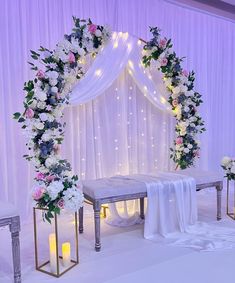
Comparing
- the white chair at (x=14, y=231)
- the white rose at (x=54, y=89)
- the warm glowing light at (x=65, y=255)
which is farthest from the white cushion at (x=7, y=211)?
the white rose at (x=54, y=89)

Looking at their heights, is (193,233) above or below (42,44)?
below

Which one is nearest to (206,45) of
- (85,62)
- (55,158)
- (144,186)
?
(85,62)

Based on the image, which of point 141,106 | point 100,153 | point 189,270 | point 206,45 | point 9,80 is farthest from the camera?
point 206,45

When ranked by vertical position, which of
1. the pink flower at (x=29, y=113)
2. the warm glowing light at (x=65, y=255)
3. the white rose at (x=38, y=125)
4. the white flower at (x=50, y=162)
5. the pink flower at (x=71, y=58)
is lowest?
the warm glowing light at (x=65, y=255)

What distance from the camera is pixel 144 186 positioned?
305 cm

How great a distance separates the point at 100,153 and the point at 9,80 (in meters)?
1.34

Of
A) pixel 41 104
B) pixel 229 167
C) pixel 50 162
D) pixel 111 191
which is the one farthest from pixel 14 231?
pixel 229 167

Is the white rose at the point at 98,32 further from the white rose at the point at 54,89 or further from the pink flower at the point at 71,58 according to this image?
the white rose at the point at 54,89

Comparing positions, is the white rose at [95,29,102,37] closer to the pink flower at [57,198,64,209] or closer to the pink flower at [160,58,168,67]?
the pink flower at [160,58,168,67]

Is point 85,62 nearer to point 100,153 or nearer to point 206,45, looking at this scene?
point 100,153

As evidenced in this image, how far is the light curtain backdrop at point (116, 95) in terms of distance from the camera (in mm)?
3385

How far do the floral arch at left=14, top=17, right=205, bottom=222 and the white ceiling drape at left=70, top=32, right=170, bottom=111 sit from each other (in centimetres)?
10

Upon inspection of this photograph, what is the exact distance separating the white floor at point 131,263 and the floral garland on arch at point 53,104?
1.76 feet

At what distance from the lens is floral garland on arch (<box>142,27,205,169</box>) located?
3834 mm
